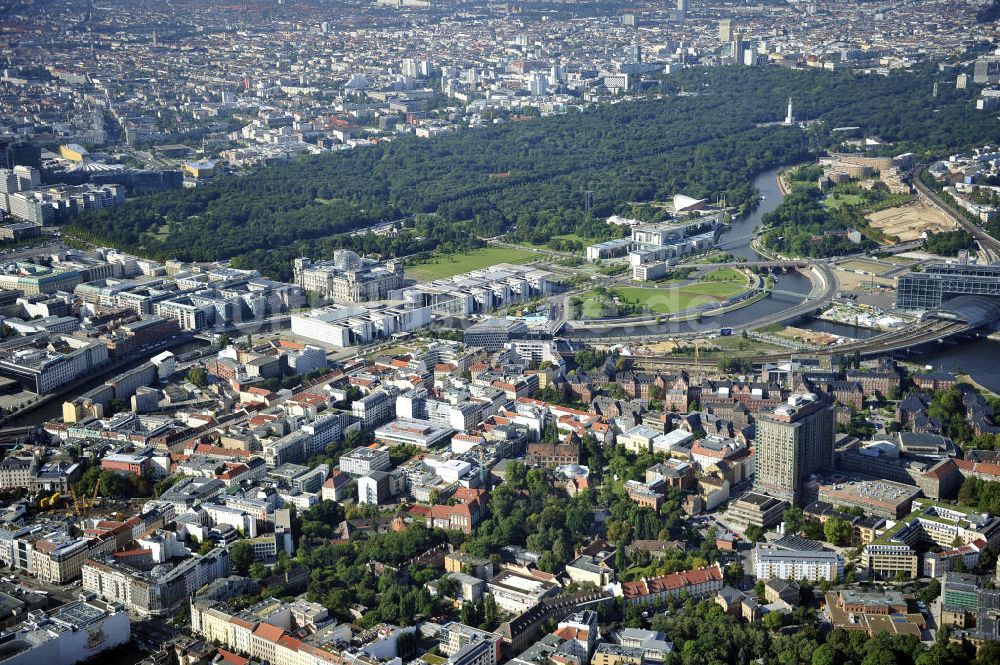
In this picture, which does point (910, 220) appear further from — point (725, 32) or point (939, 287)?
point (725, 32)

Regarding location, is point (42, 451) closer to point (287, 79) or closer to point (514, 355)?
point (514, 355)

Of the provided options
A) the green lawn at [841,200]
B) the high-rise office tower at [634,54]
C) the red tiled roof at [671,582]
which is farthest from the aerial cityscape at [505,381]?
the high-rise office tower at [634,54]

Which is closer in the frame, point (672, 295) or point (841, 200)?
point (672, 295)

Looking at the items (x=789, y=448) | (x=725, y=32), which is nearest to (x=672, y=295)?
(x=789, y=448)

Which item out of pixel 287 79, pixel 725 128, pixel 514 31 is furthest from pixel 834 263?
pixel 514 31

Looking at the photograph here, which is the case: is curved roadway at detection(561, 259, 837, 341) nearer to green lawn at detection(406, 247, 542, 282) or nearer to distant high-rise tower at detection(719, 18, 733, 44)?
green lawn at detection(406, 247, 542, 282)

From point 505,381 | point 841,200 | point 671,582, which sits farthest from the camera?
point 841,200
